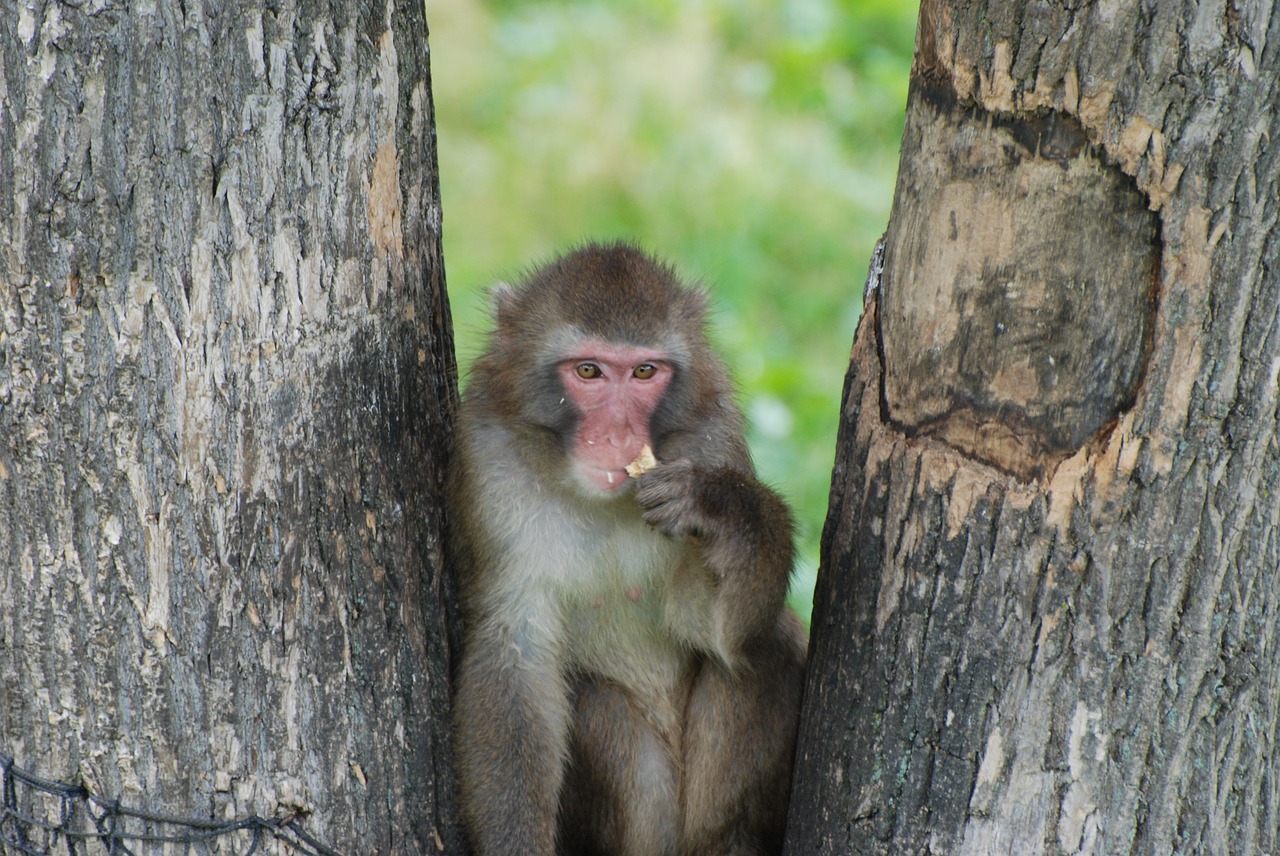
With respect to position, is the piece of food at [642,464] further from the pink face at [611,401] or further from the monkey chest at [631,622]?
the monkey chest at [631,622]

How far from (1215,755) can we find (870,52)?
296 inches

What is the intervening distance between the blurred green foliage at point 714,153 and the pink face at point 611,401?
3.03 m

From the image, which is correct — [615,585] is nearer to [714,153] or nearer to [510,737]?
[510,737]

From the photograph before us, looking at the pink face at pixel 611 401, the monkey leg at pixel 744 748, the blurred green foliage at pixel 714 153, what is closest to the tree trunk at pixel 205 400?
the pink face at pixel 611 401

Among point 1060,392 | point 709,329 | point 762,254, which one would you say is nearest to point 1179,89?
point 1060,392

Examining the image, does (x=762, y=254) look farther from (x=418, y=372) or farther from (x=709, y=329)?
(x=418, y=372)

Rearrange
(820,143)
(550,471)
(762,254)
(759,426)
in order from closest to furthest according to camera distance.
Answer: (550,471) < (759,426) < (762,254) < (820,143)

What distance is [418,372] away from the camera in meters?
3.19

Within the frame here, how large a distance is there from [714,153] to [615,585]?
17.2ft

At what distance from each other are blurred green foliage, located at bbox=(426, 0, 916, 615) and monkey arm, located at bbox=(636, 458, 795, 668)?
305 cm

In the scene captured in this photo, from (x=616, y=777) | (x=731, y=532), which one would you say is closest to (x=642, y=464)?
(x=731, y=532)

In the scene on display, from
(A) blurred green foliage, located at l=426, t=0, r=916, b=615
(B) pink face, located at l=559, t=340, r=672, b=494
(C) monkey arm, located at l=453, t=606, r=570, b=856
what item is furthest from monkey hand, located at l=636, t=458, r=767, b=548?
(A) blurred green foliage, located at l=426, t=0, r=916, b=615

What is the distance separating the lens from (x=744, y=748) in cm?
356

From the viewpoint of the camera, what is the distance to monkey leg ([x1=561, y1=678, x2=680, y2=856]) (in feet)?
11.9
